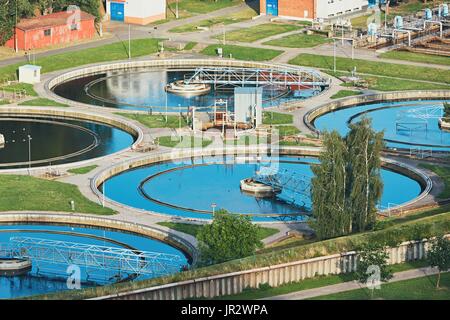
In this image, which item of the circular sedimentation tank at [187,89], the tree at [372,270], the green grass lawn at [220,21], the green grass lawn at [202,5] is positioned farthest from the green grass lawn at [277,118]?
the green grass lawn at [202,5]

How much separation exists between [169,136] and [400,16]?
43.0 m

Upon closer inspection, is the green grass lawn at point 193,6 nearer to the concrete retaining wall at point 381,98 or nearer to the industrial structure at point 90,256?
the concrete retaining wall at point 381,98

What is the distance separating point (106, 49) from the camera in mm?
120438

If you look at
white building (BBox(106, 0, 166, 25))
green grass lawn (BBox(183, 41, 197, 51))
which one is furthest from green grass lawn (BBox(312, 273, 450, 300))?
white building (BBox(106, 0, 166, 25))

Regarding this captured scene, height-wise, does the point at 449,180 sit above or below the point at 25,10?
below

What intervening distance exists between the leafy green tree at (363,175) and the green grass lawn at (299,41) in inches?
1941

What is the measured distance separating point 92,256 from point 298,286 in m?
13.1

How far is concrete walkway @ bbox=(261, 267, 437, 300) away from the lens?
206ft

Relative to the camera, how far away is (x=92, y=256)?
7288 cm

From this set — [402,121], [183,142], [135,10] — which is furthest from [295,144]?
[135,10]

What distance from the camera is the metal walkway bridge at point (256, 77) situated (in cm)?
11025
